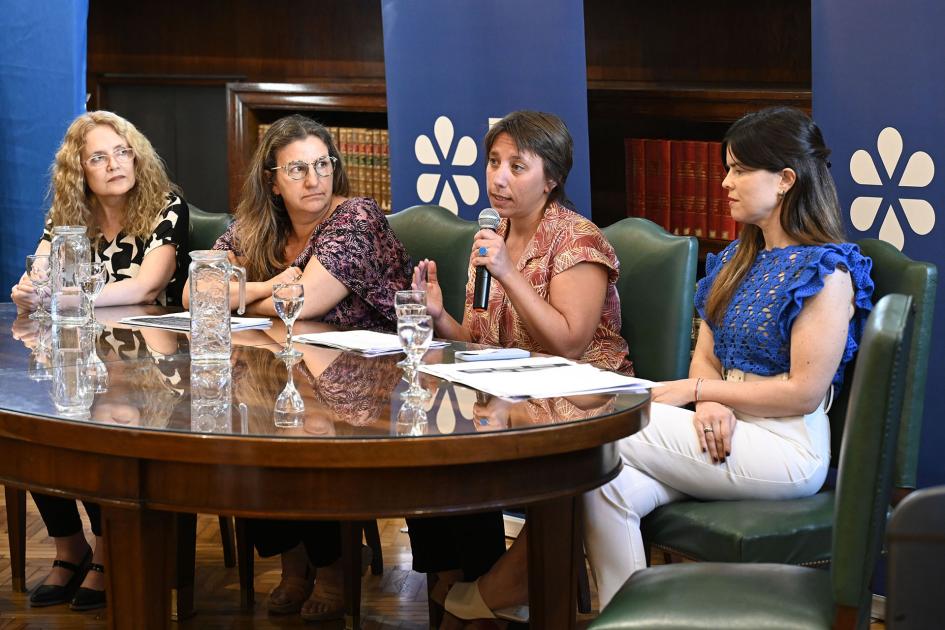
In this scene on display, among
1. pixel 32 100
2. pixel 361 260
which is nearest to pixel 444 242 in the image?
pixel 361 260

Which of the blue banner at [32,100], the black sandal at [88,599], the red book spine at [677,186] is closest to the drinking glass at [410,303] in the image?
the black sandal at [88,599]

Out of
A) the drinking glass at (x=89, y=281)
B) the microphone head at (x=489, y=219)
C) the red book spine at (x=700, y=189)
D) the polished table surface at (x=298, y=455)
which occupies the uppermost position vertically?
the red book spine at (x=700, y=189)

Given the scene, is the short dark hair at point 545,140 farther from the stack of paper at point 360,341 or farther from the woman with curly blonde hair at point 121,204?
the woman with curly blonde hair at point 121,204

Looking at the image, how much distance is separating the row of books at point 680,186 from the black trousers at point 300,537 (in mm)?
1629

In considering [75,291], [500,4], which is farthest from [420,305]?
[500,4]

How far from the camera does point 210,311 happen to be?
7.28ft

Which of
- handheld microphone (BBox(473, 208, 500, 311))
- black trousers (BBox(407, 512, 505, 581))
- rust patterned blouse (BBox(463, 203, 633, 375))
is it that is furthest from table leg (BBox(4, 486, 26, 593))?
handheld microphone (BBox(473, 208, 500, 311))

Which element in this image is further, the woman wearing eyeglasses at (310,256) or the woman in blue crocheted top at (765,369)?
the woman wearing eyeglasses at (310,256)

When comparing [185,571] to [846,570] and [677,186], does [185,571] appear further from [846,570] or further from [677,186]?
[677,186]

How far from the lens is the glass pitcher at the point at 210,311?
7.26 ft

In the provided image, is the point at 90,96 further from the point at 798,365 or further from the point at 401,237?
the point at 798,365

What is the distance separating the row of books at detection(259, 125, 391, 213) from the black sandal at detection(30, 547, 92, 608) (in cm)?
203

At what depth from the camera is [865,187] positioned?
275cm

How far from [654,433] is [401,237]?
3.72ft
